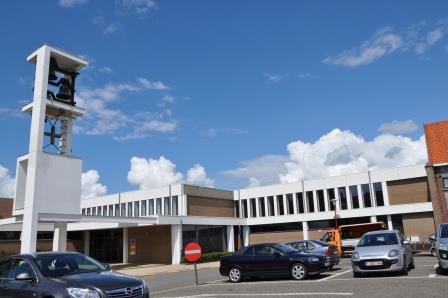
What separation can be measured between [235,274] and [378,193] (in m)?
28.7

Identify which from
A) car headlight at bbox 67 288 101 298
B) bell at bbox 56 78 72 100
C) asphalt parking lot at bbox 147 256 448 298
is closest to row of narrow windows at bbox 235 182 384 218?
bell at bbox 56 78 72 100

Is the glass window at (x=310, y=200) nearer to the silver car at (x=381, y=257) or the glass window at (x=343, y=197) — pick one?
the glass window at (x=343, y=197)

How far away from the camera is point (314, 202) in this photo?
4594 centimetres

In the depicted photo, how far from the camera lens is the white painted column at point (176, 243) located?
3675 cm

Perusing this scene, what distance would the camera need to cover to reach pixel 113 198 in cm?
5034

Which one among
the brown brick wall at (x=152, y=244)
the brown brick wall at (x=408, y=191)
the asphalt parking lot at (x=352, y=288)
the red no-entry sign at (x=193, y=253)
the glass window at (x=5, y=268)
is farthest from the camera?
the brown brick wall at (x=408, y=191)

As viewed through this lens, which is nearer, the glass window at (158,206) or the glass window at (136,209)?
the glass window at (158,206)

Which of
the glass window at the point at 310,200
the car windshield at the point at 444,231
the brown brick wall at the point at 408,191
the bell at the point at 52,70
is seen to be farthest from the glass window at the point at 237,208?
the car windshield at the point at 444,231

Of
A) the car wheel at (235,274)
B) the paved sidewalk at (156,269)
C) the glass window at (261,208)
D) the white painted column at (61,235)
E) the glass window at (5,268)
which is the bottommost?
the paved sidewalk at (156,269)

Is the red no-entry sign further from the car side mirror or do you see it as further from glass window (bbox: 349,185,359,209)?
glass window (bbox: 349,185,359,209)

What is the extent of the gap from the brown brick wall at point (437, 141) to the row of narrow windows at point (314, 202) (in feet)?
20.2

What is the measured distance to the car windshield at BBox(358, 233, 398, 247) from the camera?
16.0 meters

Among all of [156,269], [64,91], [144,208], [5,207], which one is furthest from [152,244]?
[5,207]

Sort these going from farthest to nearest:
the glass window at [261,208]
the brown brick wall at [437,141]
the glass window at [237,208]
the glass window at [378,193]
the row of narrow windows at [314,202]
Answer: the glass window at [237,208], the glass window at [261,208], the row of narrow windows at [314,202], the glass window at [378,193], the brown brick wall at [437,141]
